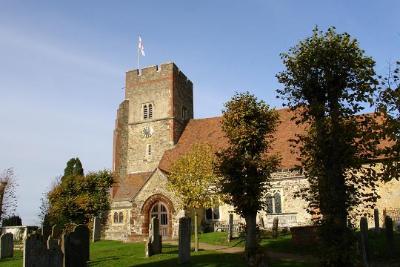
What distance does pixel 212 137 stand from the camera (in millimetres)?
36938

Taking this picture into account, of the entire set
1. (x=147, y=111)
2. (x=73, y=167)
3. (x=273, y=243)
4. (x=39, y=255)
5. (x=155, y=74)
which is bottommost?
(x=273, y=243)

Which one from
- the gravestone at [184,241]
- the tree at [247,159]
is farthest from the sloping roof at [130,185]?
the tree at [247,159]

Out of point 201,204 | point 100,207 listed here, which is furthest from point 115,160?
point 201,204

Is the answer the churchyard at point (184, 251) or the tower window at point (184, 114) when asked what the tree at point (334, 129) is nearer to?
the churchyard at point (184, 251)

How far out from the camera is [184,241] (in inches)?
688

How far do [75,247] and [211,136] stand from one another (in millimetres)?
22893

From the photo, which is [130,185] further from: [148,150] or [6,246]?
[6,246]

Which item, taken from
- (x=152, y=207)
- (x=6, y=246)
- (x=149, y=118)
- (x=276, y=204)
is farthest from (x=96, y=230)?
(x=276, y=204)

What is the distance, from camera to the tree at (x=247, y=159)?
1720cm

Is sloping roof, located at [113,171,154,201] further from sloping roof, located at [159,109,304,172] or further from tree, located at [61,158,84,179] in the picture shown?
tree, located at [61,158,84,179]

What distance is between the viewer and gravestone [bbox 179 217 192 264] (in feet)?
56.3

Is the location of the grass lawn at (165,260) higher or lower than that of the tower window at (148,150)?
lower

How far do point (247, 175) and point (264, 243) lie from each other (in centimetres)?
628

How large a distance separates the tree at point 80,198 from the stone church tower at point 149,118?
1.87 meters
